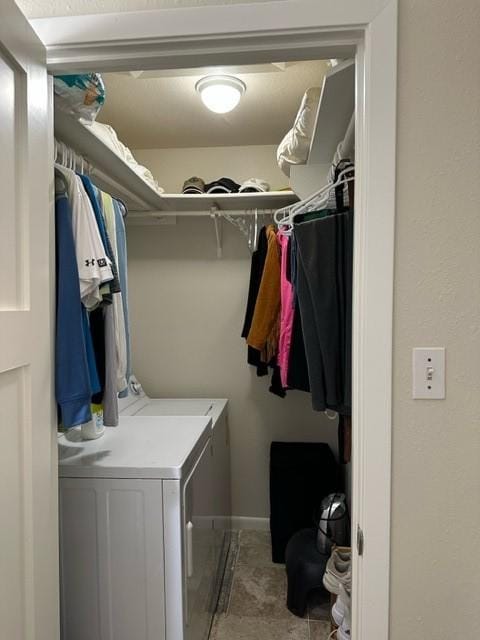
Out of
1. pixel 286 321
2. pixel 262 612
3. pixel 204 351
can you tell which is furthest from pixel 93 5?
pixel 262 612

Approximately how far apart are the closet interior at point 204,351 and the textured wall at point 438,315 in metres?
0.28

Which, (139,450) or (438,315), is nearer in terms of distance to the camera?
→ (438,315)

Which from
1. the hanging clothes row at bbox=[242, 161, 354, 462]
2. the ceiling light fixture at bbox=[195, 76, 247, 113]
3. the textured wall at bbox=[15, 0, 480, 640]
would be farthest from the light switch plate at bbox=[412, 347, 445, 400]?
the ceiling light fixture at bbox=[195, 76, 247, 113]

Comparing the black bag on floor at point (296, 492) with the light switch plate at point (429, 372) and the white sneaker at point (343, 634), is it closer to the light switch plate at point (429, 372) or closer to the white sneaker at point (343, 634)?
the white sneaker at point (343, 634)

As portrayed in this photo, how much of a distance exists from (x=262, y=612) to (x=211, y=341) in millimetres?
1533

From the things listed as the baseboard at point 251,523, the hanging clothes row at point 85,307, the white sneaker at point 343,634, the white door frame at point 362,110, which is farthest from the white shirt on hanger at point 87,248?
the baseboard at point 251,523

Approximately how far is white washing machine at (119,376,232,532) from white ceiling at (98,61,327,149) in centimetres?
152

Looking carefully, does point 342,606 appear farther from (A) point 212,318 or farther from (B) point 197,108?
(B) point 197,108

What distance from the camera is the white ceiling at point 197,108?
1.90 metres

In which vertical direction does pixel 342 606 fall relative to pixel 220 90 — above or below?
below

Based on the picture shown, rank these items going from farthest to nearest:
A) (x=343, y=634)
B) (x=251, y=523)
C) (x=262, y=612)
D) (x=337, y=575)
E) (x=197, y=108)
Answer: (x=251, y=523) → (x=197, y=108) → (x=262, y=612) → (x=337, y=575) → (x=343, y=634)

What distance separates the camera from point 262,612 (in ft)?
6.56

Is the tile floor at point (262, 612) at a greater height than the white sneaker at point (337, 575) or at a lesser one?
lesser

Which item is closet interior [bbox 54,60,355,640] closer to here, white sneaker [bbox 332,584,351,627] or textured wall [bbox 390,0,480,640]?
white sneaker [bbox 332,584,351,627]
